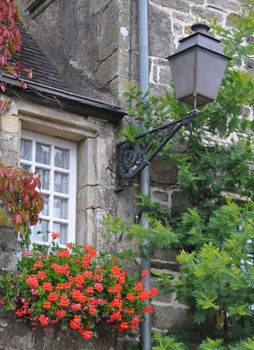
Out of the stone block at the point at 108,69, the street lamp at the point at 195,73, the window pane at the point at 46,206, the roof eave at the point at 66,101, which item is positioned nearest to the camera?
the street lamp at the point at 195,73

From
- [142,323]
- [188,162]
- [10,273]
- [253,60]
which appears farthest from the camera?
[253,60]

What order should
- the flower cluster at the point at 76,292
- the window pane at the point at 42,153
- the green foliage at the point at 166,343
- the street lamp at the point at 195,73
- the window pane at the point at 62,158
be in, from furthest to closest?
the window pane at the point at 62,158, the window pane at the point at 42,153, the street lamp at the point at 195,73, the green foliage at the point at 166,343, the flower cluster at the point at 76,292

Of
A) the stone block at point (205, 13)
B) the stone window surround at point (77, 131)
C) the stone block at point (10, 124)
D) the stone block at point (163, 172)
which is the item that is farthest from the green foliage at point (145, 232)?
the stone block at point (205, 13)

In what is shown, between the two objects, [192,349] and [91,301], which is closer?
[91,301]

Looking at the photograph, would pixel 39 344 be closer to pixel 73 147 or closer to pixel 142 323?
pixel 142 323

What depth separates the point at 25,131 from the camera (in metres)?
7.40

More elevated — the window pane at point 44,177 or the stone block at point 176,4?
the stone block at point 176,4

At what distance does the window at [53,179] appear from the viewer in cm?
734

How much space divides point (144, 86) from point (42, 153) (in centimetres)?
95

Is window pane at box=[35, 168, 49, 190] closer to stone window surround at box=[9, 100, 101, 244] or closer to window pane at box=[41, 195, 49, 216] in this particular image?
window pane at box=[41, 195, 49, 216]

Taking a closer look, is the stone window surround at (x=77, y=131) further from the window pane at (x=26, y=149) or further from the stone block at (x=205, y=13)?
the stone block at (x=205, y=13)

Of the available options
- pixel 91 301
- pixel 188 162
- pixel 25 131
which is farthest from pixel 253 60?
pixel 91 301

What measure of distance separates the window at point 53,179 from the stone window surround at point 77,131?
2.1 inches

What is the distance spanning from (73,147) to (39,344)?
1782 mm
